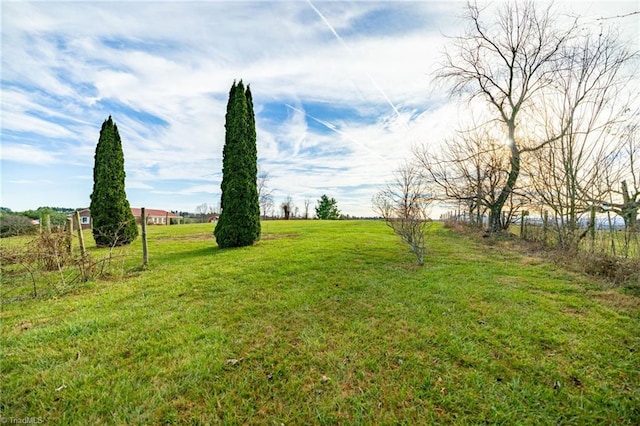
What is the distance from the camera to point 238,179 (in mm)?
9117

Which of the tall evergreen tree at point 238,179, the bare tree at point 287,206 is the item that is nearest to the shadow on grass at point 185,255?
the tall evergreen tree at point 238,179

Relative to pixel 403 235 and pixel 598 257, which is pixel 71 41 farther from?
pixel 598 257

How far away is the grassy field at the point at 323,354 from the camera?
1.98 m

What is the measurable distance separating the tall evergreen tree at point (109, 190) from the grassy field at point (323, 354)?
5678mm

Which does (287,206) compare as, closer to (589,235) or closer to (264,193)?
(264,193)

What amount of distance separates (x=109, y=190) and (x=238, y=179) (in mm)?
4844

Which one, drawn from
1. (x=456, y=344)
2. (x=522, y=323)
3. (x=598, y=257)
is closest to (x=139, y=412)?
(x=456, y=344)

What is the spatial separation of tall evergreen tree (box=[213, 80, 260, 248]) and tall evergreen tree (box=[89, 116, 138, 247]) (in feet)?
12.3

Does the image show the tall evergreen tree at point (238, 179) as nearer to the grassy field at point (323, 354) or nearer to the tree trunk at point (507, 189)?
the grassy field at point (323, 354)

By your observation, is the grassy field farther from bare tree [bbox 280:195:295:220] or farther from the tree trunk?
bare tree [bbox 280:195:295:220]

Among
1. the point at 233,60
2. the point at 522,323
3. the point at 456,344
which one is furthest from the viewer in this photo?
the point at 233,60

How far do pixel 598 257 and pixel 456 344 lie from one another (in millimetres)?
5493

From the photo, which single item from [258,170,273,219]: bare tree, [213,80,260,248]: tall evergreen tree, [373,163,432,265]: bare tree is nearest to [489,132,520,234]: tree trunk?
[373,163,432,265]: bare tree

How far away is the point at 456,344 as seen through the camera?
2836 millimetres
